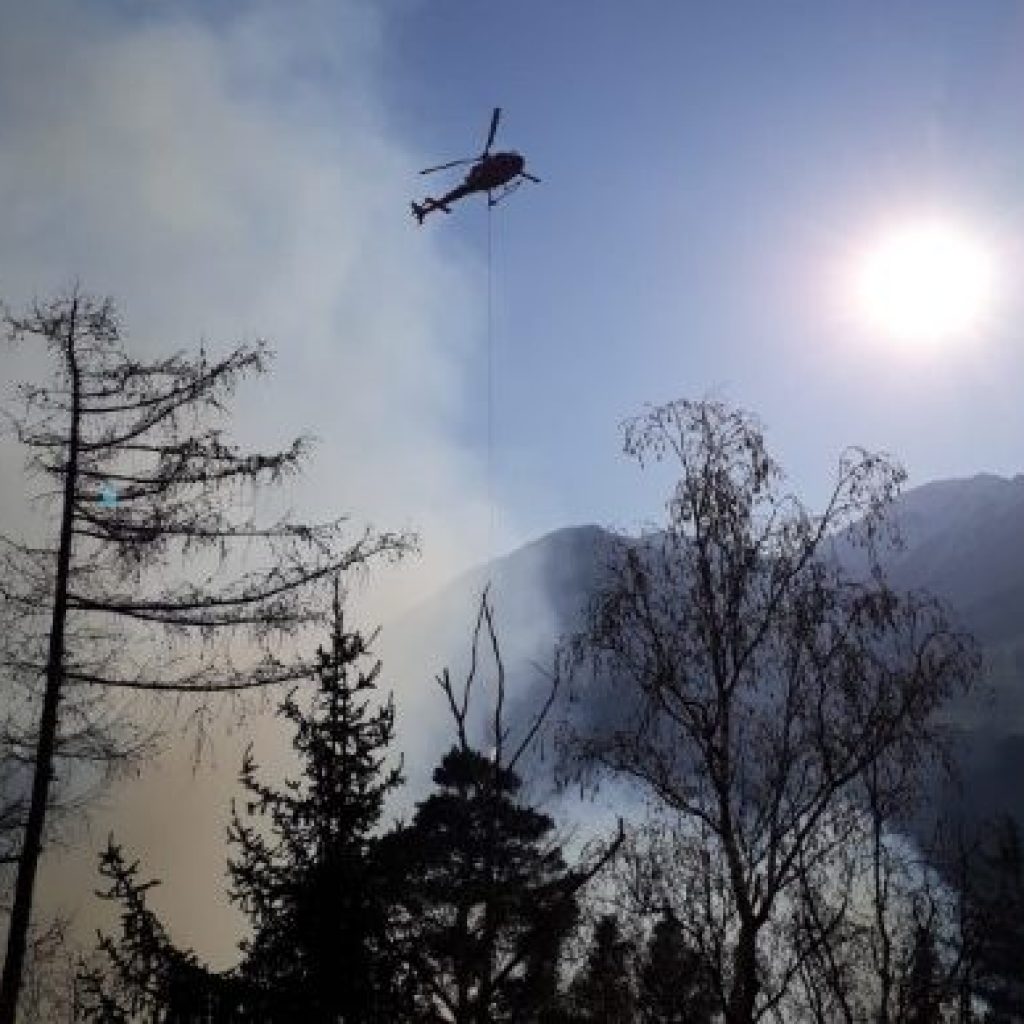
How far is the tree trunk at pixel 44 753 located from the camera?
31.7 feet

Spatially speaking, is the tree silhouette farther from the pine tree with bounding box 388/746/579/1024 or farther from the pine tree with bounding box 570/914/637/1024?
the pine tree with bounding box 570/914/637/1024

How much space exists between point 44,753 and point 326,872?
5.07 meters

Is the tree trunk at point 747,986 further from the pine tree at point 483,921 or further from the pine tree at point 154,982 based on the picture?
the pine tree at point 154,982

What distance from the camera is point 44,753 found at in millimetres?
10617

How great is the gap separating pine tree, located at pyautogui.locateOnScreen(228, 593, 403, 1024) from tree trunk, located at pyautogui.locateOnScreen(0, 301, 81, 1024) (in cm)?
378

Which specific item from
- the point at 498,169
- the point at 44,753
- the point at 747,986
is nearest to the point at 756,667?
the point at 747,986

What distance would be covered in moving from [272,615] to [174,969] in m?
4.79

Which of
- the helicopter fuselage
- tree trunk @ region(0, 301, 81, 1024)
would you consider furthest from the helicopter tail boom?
tree trunk @ region(0, 301, 81, 1024)

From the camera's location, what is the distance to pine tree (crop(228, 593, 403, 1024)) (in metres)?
6.85

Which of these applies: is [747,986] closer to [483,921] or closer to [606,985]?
[483,921]

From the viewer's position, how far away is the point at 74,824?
1093cm

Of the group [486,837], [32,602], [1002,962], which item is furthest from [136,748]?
[1002,962]

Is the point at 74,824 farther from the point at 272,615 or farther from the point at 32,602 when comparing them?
the point at 272,615

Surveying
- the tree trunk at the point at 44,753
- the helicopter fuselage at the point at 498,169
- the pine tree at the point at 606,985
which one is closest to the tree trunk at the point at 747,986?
the pine tree at the point at 606,985
